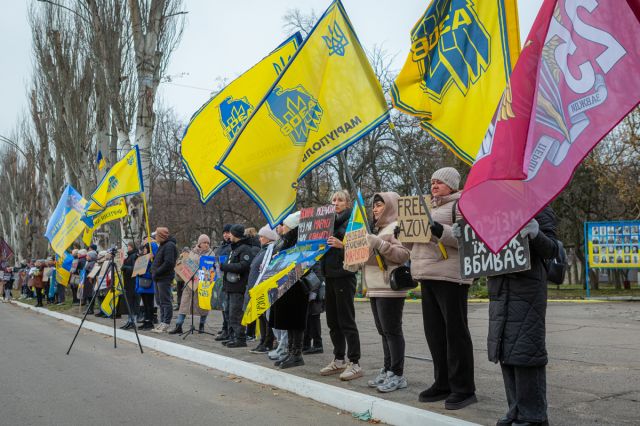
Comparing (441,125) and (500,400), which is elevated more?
(441,125)

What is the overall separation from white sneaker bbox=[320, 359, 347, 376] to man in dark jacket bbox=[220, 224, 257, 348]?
9.56ft

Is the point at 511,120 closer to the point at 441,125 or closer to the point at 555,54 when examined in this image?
the point at 555,54

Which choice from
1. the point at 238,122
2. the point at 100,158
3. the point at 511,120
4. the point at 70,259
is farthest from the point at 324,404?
the point at 70,259

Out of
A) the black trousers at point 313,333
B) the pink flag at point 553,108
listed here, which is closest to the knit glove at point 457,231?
the pink flag at point 553,108

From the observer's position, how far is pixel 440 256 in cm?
552

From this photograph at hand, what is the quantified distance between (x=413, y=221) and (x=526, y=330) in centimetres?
156

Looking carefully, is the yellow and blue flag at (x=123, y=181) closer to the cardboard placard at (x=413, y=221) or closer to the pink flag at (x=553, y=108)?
the cardboard placard at (x=413, y=221)

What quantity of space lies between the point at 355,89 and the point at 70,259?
58.8ft

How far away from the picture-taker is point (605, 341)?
380 inches

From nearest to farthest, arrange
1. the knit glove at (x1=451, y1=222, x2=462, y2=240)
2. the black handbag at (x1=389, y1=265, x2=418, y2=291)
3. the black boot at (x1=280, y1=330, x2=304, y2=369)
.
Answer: the knit glove at (x1=451, y1=222, x2=462, y2=240)
the black handbag at (x1=389, y1=265, x2=418, y2=291)
the black boot at (x1=280, y1=330, x2=304, y2=369)

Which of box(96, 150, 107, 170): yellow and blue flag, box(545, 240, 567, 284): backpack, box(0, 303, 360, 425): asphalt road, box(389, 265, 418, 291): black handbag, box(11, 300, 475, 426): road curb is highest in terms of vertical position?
box(96, 150, 107, 170): yellow and blue flag

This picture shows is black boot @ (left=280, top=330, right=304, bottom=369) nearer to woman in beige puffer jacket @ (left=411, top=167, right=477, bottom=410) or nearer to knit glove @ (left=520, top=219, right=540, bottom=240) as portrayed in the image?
woman in beige puffer jacket @ (left=411, top=167, right=477, bottom=410)

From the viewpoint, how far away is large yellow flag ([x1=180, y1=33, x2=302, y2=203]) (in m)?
9.06


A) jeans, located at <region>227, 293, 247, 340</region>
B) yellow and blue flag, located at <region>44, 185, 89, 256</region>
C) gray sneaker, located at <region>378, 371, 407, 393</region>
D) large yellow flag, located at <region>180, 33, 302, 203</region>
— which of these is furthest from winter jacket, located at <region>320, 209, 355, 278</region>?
yellow and blue flag, located at <region>44, 185, 89, 256</region>
